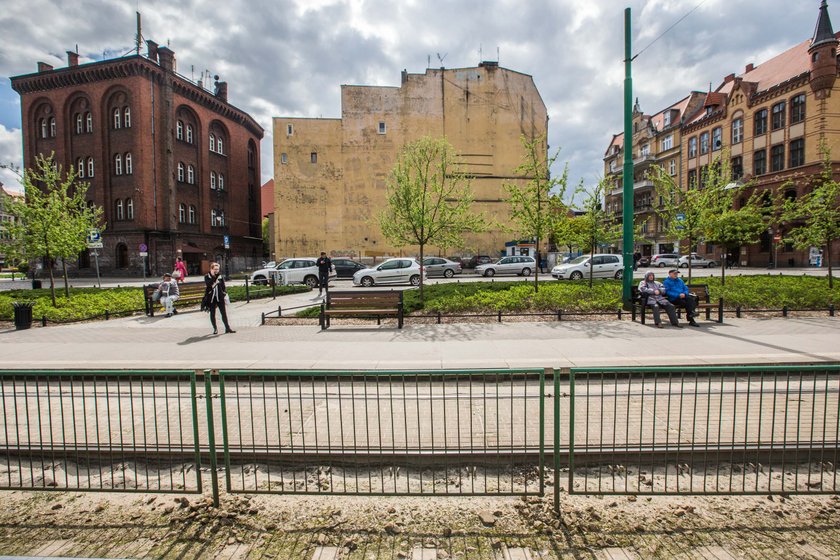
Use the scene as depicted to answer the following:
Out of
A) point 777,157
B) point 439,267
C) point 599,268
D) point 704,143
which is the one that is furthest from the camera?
point 704,143

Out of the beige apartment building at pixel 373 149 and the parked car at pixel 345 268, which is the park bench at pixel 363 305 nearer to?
the parked car at pixel 345 268

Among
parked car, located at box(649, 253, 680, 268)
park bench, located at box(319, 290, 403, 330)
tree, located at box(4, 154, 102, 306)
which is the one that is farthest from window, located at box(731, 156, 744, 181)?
tree, located at box(4, 154, 102, 306)

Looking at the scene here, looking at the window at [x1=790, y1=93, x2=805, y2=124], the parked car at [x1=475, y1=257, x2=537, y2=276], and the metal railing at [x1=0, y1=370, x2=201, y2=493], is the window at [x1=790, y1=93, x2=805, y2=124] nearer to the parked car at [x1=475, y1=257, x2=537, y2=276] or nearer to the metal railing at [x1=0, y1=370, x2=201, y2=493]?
the parked car at [x1=475, y1=257, x2=537, y2=276]

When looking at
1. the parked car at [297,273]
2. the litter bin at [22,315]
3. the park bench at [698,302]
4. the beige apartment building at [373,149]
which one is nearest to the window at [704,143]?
the beige apartment building at [373,149]

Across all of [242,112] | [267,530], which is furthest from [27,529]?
[242,112]

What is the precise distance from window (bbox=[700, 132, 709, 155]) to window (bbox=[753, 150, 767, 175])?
5508 mm

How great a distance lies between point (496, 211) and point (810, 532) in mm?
39349

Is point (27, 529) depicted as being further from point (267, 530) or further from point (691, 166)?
point (691, 166)

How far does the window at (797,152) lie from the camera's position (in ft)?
111

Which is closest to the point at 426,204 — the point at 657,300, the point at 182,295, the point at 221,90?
the point at 657,300

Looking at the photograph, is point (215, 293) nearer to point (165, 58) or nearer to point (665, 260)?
point (165, 58)

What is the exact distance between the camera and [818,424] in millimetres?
4266

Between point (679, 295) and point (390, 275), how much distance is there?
1543cm

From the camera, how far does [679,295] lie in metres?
9.91
